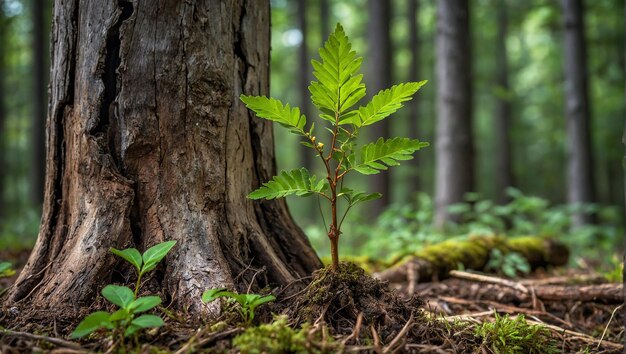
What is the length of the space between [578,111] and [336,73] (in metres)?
9.60

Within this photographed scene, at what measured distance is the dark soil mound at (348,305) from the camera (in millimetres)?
1681

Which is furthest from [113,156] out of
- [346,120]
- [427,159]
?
[427,159]

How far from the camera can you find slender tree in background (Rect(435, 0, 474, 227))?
7.08m

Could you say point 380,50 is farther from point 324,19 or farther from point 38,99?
point 38,99

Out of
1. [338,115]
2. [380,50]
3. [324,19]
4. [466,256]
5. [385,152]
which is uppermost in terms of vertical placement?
[324,19]

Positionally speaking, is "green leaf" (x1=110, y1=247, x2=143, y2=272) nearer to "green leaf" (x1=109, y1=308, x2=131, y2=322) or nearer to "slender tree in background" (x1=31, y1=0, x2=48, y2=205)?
"green leaf" (x1=109, y1=308, x2=131, y2=322)

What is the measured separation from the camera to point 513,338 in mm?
1859

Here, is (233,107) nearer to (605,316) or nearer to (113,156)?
(113,156)

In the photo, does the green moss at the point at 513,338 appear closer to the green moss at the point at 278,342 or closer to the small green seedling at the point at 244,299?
the green moss at the point at 278,342

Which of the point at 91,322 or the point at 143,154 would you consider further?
the point at 143,154

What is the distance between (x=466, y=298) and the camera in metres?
3.01

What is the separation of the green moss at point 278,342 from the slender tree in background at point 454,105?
19.6 feet

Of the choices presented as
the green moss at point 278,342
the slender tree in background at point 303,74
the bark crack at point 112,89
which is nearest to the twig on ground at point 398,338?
the green moss at point 278,342

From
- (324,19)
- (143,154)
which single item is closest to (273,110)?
(143,154)
